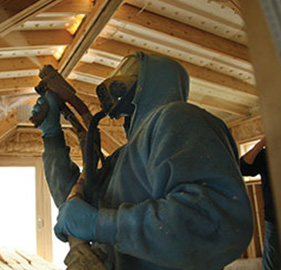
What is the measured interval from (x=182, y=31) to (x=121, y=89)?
271cm

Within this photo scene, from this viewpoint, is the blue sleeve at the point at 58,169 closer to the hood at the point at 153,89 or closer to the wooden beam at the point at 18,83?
the hood at the point at 153,89

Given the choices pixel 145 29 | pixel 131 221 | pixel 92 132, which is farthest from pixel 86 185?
pixel 145 29

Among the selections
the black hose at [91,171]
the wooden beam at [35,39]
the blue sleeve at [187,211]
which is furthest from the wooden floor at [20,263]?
the blue sleeve at [187,211]

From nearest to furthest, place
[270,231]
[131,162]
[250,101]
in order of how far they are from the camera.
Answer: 1. [131,162]
2. [270,231]
3. [250,101]

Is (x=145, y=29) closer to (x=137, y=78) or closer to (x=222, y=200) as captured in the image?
(x=137, y=78)

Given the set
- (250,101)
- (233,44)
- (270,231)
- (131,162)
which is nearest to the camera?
(131,162)

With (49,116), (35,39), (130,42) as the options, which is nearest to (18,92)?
(35,39)

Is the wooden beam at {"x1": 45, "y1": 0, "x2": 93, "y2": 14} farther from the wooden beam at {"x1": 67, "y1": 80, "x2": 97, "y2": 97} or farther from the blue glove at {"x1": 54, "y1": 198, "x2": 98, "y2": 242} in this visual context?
the blue glove at {"x1": 54, "y1": 198, "x2": 98, "y2": 242}

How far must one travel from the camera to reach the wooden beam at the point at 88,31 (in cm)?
301

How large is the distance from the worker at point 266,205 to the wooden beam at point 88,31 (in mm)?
1704

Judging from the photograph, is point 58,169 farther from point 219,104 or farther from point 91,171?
point 219,104

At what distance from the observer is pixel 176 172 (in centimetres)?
81

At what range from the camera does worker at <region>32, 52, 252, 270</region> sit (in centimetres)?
76

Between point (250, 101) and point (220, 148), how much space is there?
4831 millimetres
